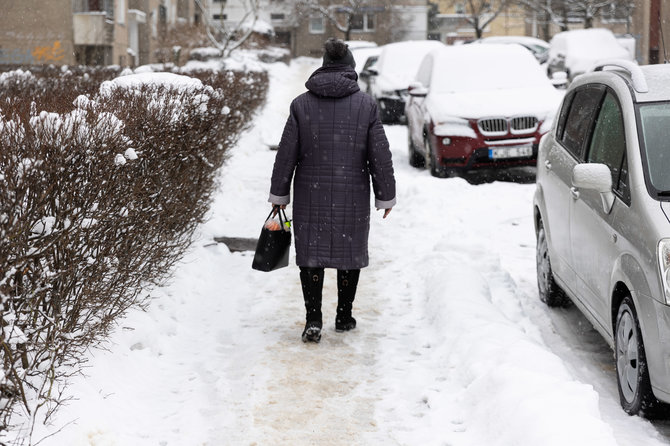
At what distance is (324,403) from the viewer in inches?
191

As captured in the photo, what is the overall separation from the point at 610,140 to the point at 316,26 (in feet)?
231

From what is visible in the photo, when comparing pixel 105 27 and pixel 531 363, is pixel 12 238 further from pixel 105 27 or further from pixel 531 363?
pixel 105 27

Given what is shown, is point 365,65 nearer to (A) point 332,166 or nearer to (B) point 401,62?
(B) point 401,62

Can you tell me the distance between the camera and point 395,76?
21172mm

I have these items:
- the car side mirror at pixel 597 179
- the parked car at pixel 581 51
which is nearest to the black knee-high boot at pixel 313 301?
the car side mirror at pixel 597 179

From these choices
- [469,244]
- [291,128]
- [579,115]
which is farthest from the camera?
[469,244]

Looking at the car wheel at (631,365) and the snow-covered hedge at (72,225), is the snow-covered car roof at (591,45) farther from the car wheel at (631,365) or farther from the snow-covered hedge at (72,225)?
the car wheel at (631,365)

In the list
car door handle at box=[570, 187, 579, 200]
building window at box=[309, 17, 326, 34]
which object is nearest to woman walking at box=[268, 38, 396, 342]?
car door handle at box=[570, 187, 579, 200]

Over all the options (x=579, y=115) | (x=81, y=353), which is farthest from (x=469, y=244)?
(x=81, y=353)

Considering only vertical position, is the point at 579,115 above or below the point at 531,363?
above

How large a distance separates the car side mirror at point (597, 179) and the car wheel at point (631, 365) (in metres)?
0.60

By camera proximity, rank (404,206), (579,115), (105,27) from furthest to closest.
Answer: (105,27)
(404,206)
(579,115)

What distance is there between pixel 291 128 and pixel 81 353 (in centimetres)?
186

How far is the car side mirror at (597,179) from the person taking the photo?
4.91 m
